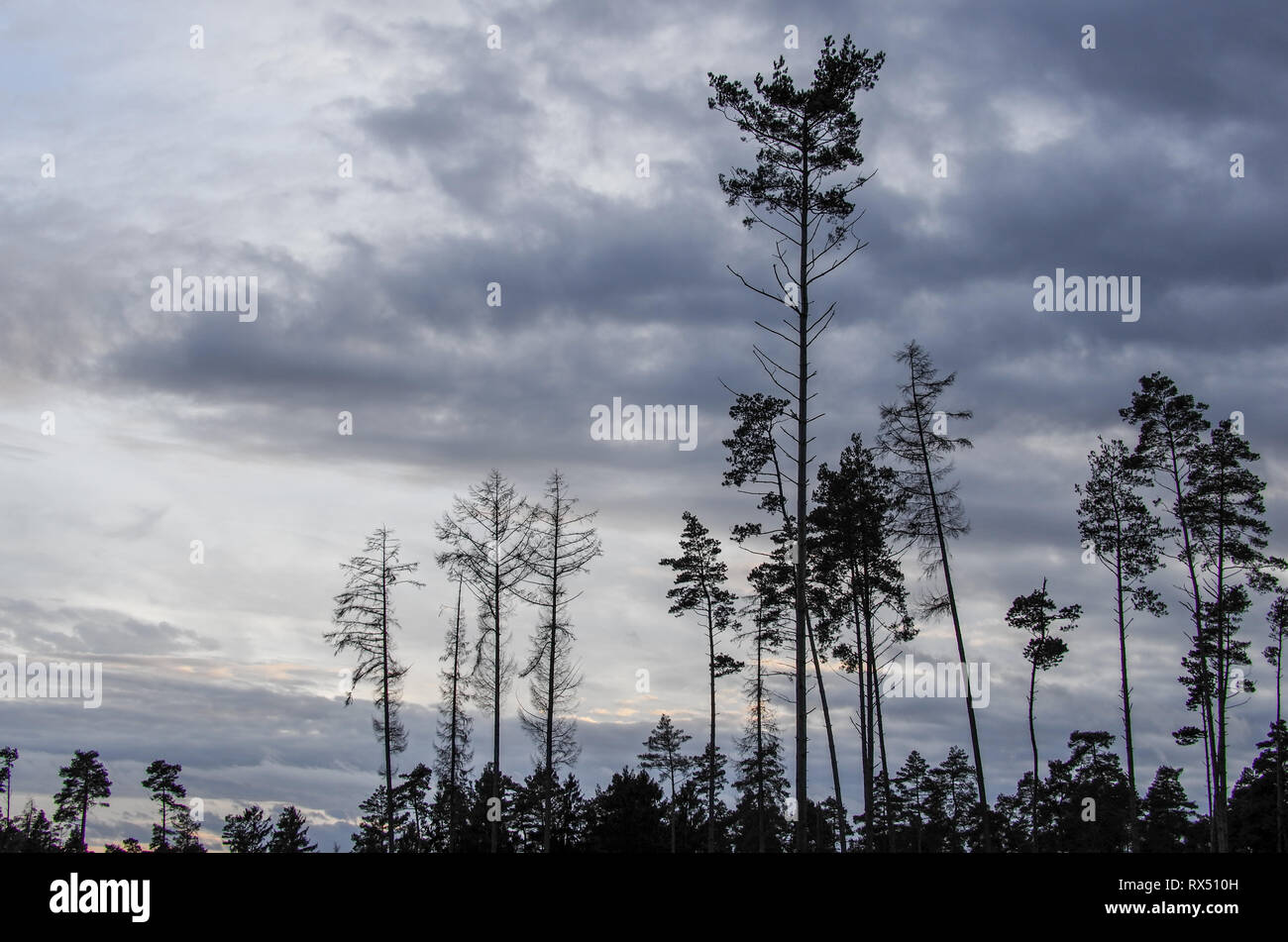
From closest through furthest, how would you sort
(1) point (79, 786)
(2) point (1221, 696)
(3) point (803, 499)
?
(3) point (803, 499), (2) point (1221, 696), (1) point (79, 786)

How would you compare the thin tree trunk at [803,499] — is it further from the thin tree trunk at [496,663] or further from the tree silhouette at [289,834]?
the tree silhouette at [289,834]

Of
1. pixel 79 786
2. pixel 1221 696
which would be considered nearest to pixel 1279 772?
pixel 1221 696

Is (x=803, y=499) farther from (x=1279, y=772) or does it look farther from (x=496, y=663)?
(x=1279, y=772)

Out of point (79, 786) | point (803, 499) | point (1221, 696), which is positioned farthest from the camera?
point (79, 786)

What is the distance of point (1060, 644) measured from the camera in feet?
138

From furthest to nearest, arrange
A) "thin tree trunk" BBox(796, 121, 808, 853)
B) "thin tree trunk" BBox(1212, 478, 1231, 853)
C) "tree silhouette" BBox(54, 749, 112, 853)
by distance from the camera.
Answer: "tree silhouette" BBox(54, 749, 112, 853), "thin tree trunk" BBox(1212, 478, 1231, 853), "thin tree trunk" BBox(796, 121, 808, 853)

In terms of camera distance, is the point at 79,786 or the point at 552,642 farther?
the point at 79,786

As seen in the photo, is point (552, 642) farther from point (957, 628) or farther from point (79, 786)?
point (79, 786)

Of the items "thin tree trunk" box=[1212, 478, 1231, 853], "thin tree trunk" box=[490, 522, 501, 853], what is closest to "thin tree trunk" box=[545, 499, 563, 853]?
"thin tree trunk" box=[490, 522, 501, 853]

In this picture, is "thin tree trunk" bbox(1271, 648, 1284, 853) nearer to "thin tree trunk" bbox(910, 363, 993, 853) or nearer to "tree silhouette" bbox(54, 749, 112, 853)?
"thin tree trunk" bbox(910, 363, 993, 853)
